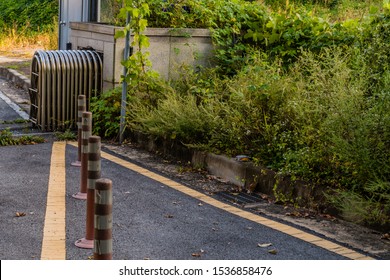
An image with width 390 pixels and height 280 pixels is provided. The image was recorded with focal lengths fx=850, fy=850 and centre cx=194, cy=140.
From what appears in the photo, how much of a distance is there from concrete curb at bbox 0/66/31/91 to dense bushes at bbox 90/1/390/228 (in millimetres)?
6353

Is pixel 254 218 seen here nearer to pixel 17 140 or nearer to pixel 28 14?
pixel 17 140

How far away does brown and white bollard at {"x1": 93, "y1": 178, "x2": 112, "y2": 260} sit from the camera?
16.9ft

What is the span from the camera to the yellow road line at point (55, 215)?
664cm

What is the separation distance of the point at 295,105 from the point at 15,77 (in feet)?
38.9

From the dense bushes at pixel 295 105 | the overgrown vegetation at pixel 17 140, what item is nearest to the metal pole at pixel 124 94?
the dense bushes at pixel 295 105

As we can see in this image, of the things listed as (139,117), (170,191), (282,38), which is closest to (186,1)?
(282,38)

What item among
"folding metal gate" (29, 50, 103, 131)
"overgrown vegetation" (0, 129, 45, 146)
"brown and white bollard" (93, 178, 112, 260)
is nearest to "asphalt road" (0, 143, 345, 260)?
"brown and white bollard" (93, 178, 112, 260)

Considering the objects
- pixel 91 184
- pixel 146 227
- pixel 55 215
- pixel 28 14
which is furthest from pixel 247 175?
pixel 28 14

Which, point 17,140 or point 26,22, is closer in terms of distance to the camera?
point 17,140

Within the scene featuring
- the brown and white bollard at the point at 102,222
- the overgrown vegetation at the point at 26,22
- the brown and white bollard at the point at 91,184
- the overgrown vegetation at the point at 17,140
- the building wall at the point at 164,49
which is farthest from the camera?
the overgrown vegetation at the point at 26,22

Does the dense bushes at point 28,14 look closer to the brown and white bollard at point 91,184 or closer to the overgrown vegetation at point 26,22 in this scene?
the overgrown vegetation at point 26,22

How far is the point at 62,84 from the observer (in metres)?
13.3

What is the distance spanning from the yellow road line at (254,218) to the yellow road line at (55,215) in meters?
0.86

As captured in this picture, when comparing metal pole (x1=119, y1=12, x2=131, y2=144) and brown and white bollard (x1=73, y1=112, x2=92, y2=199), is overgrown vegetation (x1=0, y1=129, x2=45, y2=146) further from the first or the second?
brown and white bollard (x1=73, y1=112, x2=92, y2=199)
